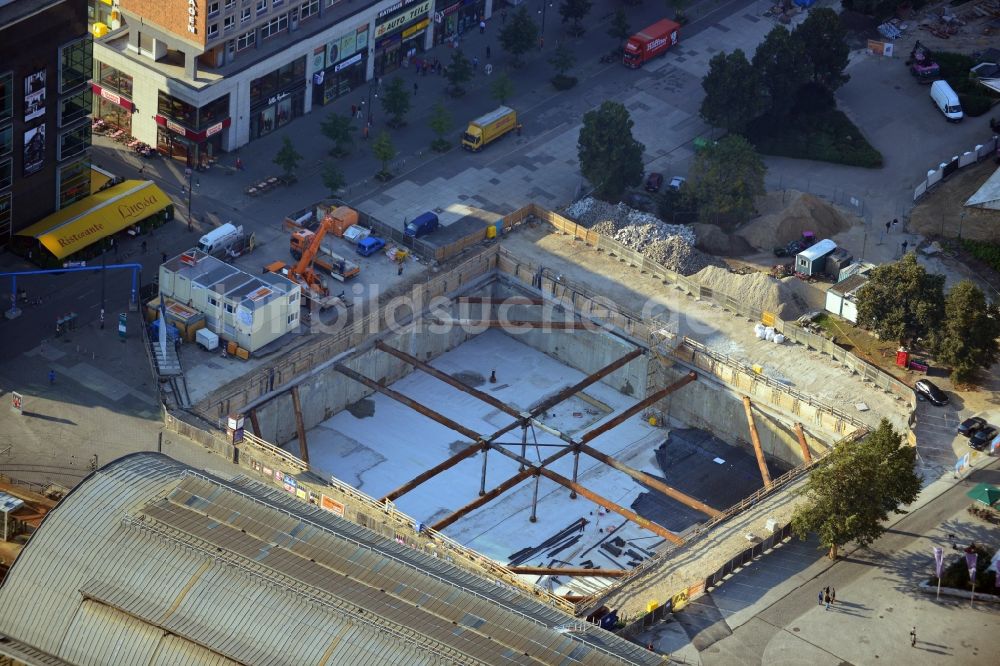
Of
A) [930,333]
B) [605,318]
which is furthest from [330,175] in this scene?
[930,333]

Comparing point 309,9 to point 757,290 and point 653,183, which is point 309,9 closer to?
point 653,183

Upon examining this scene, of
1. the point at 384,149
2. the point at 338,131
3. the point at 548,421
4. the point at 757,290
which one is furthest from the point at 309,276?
the point at 757,290

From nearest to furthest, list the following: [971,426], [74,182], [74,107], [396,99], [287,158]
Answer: [971,426]
[74,107]
[74,182]
[287,158]
[396,99]

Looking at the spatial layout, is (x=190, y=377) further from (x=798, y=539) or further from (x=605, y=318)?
(x=798, y=539)

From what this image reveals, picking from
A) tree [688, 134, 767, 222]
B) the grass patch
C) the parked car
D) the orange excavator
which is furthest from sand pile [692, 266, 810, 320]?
the orange excavator

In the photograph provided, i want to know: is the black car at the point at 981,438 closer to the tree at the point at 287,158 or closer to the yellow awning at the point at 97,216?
the tree at the point at 287,158

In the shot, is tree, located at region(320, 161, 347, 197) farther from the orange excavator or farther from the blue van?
the orange excavator
